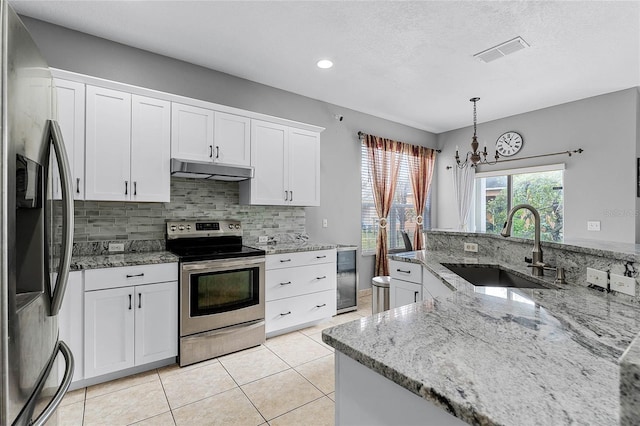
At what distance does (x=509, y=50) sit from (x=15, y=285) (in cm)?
366

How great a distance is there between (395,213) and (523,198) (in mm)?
1920

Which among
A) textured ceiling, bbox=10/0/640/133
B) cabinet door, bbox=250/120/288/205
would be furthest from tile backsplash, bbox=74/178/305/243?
textured ceiling, bbox=10/0/640/133

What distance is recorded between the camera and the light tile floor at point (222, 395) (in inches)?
77.1

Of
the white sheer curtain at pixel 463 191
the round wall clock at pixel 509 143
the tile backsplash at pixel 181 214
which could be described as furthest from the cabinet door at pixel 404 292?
the round wall clock at pixel 509 143

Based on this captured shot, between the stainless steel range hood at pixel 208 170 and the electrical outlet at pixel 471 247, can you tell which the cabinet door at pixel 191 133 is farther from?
the electrical outlet at pixel 471 247

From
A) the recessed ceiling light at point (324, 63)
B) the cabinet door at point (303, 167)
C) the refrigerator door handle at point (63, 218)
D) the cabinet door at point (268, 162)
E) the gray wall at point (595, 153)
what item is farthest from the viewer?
the gray wall at point (595, 153)

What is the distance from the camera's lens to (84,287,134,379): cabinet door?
7.26ft

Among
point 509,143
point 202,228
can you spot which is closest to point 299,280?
point 202,228

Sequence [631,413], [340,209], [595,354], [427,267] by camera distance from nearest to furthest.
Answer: [631,413] → [595,354] → [427,267] → [340,209]

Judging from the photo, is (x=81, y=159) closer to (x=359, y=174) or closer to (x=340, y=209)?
(x=340, y=209)

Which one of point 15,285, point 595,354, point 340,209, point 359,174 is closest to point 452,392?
point 595,354

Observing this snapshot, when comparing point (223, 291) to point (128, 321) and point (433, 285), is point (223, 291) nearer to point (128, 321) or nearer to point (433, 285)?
point (128, 321)

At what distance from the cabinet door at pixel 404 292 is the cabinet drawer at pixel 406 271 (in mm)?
38

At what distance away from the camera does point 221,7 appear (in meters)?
2.33
